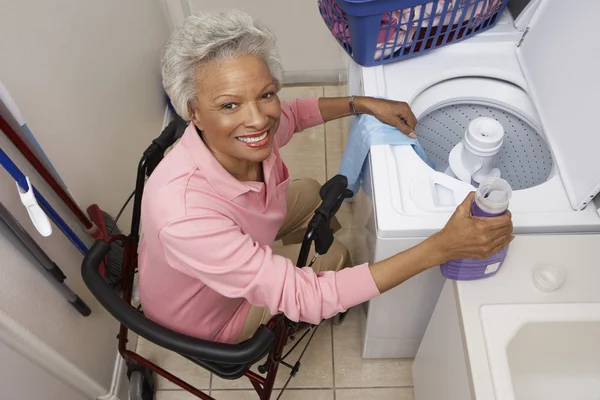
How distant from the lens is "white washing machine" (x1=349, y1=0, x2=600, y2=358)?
1.12 m

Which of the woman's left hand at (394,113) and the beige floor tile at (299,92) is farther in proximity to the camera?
the beige floor tile at (299,92)

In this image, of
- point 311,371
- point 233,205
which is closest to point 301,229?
point 311,371

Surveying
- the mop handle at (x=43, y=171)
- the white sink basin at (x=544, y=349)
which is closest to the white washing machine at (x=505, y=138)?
the white sink basin at (x=544, y=349)

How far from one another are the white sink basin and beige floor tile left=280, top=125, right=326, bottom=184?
126cm

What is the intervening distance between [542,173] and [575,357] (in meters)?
0.55

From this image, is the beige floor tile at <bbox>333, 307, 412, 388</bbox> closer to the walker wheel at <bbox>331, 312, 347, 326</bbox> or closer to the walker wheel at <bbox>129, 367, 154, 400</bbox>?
the walker wheel at <bbox>331, 312, 347, 326</bbox>

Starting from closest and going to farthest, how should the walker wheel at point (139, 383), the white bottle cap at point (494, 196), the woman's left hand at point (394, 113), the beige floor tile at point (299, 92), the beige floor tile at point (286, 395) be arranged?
1. the white bottle cap at point (494, 196)
2. the woman's left hand at point (394, 113)
3. the walker wheel at point (139, 383)
4. the beige floor tile at point (286, 395)
5. the beige floor tile at point (299, 92)

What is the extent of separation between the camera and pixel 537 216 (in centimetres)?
113

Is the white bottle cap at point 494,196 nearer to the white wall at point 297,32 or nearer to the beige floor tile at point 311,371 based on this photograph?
the beige floor tile at point 311,371

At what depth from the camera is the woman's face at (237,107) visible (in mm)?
951

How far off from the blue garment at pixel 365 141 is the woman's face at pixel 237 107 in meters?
0.33

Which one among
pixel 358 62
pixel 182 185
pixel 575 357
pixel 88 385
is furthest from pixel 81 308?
pixel 575 357

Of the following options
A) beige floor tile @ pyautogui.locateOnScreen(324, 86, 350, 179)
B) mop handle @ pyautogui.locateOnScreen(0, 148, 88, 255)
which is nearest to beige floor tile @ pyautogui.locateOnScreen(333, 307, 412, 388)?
beige floor tile @ pyautogui.locateOnScreen(324, 86, 350, 179)

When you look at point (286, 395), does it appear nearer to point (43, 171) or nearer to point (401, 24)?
point (43, 171)
